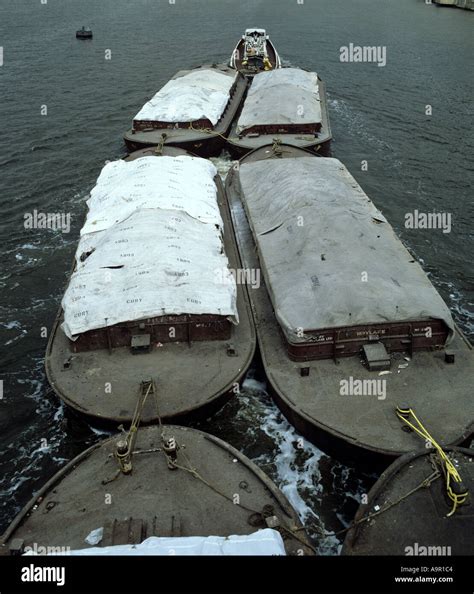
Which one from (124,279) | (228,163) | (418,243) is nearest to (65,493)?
Result: (124,279)

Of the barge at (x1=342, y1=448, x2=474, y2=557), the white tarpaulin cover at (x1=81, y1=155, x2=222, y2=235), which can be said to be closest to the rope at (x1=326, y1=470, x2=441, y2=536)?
the barge at (x1=342, y1=448, x2=474, y2=557)

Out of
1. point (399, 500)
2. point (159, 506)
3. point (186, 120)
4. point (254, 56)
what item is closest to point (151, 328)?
point (159, 506)

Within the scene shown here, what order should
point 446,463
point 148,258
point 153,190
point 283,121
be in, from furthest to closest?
1. point 283,121
2. point 153,190
3. point 148,258
4. point 446,463

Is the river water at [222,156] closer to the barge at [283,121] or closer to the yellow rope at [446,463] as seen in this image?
the yellow rope at [446,463]

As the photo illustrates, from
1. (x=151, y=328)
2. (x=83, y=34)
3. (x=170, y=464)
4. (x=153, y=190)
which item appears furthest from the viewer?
(x=83, y=34)

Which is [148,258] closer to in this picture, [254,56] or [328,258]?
[328,258]

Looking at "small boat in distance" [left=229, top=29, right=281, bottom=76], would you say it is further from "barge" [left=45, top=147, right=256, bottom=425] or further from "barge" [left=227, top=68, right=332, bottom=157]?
"barge" [left=45, top=147, right=256, bottom=425]
